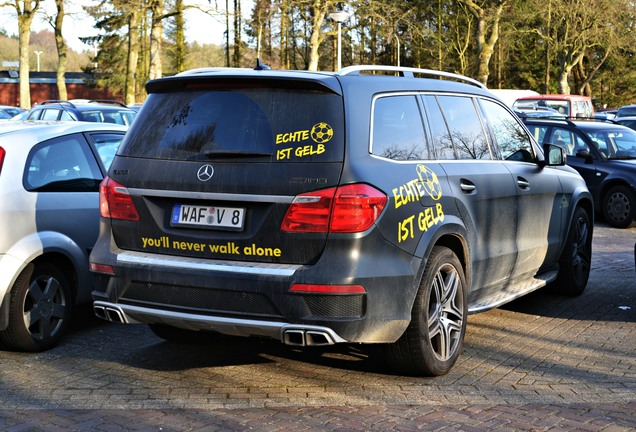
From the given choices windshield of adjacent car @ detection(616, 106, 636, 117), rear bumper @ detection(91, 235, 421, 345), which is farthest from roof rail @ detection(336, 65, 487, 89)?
windshield of adjacent car @ detection(616, 106, 636, 117)

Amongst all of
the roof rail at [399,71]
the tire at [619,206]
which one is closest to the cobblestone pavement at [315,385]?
the roof rail at [399,71]

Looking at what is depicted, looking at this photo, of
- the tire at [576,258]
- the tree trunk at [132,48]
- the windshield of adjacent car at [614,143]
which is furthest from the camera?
the tree trunk at [132,48]

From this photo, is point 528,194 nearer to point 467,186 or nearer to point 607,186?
point 467,186

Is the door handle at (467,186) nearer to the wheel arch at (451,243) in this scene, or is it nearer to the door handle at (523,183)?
the wheel arch at (451,243)

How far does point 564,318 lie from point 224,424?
3.79 m

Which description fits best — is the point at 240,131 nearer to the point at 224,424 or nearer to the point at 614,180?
the point at 224,424

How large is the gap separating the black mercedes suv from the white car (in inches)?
36.6

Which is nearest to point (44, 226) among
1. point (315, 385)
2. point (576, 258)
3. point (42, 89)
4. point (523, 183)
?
point (315, 385)

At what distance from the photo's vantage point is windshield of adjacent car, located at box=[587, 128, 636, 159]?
1584 cm

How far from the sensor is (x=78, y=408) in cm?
516

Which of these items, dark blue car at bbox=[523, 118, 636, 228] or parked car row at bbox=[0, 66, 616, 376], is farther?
dark blue car at bbox=[523, 118, 636, 228]

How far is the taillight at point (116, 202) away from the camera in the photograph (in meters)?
5.49

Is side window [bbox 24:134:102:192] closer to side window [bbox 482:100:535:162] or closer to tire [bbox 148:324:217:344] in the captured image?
tire [bbox 148:324:217:344]

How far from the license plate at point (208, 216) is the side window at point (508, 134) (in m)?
2.54
